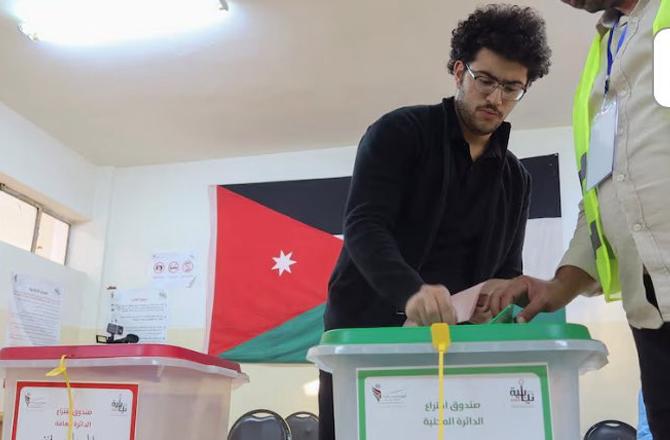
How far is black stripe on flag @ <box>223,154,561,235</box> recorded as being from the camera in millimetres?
3502

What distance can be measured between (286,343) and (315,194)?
0.85 m

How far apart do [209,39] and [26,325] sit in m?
1.80

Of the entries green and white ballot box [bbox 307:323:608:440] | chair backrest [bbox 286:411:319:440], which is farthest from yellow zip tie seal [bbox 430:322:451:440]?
chair backrest [bbox 286:411:319:440]

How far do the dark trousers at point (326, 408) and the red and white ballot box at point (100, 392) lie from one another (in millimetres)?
257

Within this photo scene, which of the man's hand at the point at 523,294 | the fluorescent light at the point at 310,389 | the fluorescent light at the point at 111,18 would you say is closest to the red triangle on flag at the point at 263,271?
the fluorescent light at the point at 310,389

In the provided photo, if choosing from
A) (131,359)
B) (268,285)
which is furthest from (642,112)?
(268,285)

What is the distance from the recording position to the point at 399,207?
4.02ft

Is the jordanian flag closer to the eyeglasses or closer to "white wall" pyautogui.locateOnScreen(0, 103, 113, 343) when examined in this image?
"white wall" pyautogui.locateOnScreen(0, 103, 113, 343)

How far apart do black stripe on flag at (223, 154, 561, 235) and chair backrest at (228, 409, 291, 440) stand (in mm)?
1115

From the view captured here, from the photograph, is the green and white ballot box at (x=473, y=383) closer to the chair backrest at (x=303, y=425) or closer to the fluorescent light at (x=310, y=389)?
the chair backrest at (x=303, y=425)

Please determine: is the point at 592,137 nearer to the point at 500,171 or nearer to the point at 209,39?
the point at 500,171

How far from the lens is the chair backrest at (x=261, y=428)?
289cm

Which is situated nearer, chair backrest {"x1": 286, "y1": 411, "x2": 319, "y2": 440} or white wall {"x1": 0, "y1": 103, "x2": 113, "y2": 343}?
chair backrest {"x1": 286, "y1": 411, "x2": 319, "y2": 440}

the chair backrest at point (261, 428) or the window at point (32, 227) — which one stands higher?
the window at point (32, 227)
